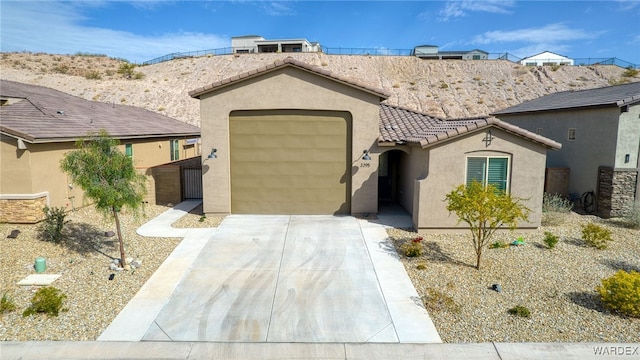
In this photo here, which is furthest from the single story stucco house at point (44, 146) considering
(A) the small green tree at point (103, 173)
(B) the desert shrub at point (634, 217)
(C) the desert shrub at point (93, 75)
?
(C) the desert shrub at point (93, 75)

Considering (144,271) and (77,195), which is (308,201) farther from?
(77,195)

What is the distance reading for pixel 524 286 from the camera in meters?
9.28

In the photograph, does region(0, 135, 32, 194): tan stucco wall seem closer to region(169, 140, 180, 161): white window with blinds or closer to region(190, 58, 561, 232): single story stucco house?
region(190, 58, 561, 232): single story stucco house

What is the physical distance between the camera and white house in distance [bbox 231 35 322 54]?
7612 cm

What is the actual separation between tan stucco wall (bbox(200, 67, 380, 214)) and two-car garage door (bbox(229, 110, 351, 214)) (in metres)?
0.31

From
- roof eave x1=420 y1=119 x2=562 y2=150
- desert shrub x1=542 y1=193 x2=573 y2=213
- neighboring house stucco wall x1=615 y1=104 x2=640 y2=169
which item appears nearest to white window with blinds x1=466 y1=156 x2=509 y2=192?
roof eave x1=420 y1=119 x2=562 y2=150

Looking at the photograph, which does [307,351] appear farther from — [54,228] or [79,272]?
[54,228]

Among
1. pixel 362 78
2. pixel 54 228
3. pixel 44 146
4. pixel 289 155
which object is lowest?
pixel 54 228

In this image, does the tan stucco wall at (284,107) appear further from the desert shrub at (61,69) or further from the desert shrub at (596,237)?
the desert shrub at (61,69)

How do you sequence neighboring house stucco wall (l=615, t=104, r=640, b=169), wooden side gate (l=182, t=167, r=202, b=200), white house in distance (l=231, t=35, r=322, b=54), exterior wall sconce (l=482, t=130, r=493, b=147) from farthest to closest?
white house in distance (l=231, t=35, r=322, b=54) → wooden side gate (l=182, t=167, r=202, b=200) → neighboring house stucco wall (l=615, t=104, r=640, b=169) → exterior wall sconce (l=482, t=130, r=493, b=147)

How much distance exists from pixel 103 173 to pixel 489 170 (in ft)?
39.2

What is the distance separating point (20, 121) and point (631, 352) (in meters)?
19.2

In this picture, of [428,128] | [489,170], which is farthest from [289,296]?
[428,128]

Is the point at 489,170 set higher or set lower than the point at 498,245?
higher
